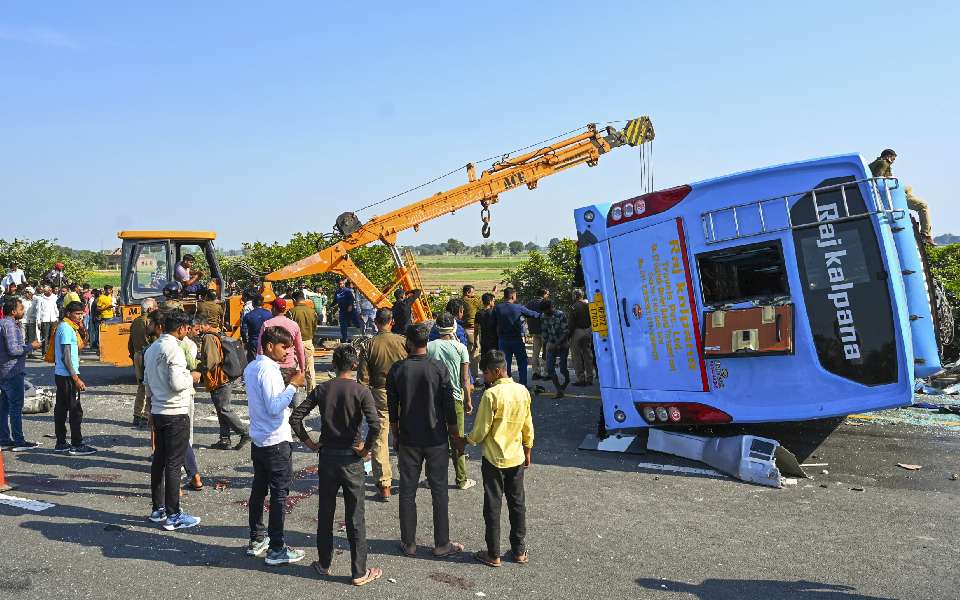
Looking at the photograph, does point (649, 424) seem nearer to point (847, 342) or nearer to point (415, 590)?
point (847, 342)

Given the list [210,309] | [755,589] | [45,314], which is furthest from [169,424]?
[45,314]

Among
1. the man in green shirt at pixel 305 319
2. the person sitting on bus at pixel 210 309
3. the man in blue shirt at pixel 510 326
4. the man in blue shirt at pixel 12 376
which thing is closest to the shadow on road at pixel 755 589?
the man in blue shirt at pixel 510 326

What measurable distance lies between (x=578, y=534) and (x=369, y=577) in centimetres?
187

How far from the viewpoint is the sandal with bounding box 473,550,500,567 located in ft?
18.2

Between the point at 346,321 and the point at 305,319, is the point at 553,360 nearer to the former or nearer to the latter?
the point at 305,319

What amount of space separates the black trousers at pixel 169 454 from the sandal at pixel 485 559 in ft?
8.62

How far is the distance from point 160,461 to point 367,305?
42.6 ft

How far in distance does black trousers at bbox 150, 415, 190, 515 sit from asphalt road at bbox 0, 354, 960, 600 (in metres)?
0.33

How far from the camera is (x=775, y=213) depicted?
24.0 feet

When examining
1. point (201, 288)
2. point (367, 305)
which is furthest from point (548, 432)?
point (367, 305)

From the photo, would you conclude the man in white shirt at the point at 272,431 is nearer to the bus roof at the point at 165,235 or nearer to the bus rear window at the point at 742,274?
the bus rear window at the point at 742,274

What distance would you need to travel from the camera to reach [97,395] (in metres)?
12.2

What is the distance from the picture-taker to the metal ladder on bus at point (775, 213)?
694 cm

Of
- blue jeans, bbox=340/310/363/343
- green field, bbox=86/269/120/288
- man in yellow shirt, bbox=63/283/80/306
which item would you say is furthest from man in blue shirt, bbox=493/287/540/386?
green field, bbox=86/269/120/288
